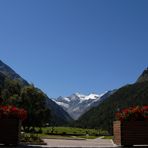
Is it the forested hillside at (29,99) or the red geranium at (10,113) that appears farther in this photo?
the forested hillside at (29,99)

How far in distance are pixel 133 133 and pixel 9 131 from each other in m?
6.26

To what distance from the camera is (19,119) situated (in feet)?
66.9

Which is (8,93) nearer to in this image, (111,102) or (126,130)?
(126,130)

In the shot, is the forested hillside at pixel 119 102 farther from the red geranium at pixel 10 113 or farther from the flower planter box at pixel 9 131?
the flower planter box at pixel 9 131

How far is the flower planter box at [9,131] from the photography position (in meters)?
19.9

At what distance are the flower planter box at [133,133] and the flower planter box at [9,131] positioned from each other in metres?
5.27

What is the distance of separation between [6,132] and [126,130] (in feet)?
19.9

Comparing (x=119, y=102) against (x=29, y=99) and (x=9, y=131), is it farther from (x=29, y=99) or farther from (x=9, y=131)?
(x=9, y=131)

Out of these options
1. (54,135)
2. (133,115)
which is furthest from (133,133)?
(54,135)

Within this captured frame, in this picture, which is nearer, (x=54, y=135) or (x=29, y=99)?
(x=54, y=135)

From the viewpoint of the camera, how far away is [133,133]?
2067 centimetres

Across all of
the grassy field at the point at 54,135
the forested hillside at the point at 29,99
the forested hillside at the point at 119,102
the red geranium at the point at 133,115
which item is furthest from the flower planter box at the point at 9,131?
the forested hillside at the point at 119,102

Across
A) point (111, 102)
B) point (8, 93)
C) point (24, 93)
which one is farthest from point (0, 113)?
point (111, 102)

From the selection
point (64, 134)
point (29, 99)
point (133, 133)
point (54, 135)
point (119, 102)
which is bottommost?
point (133, 133)
